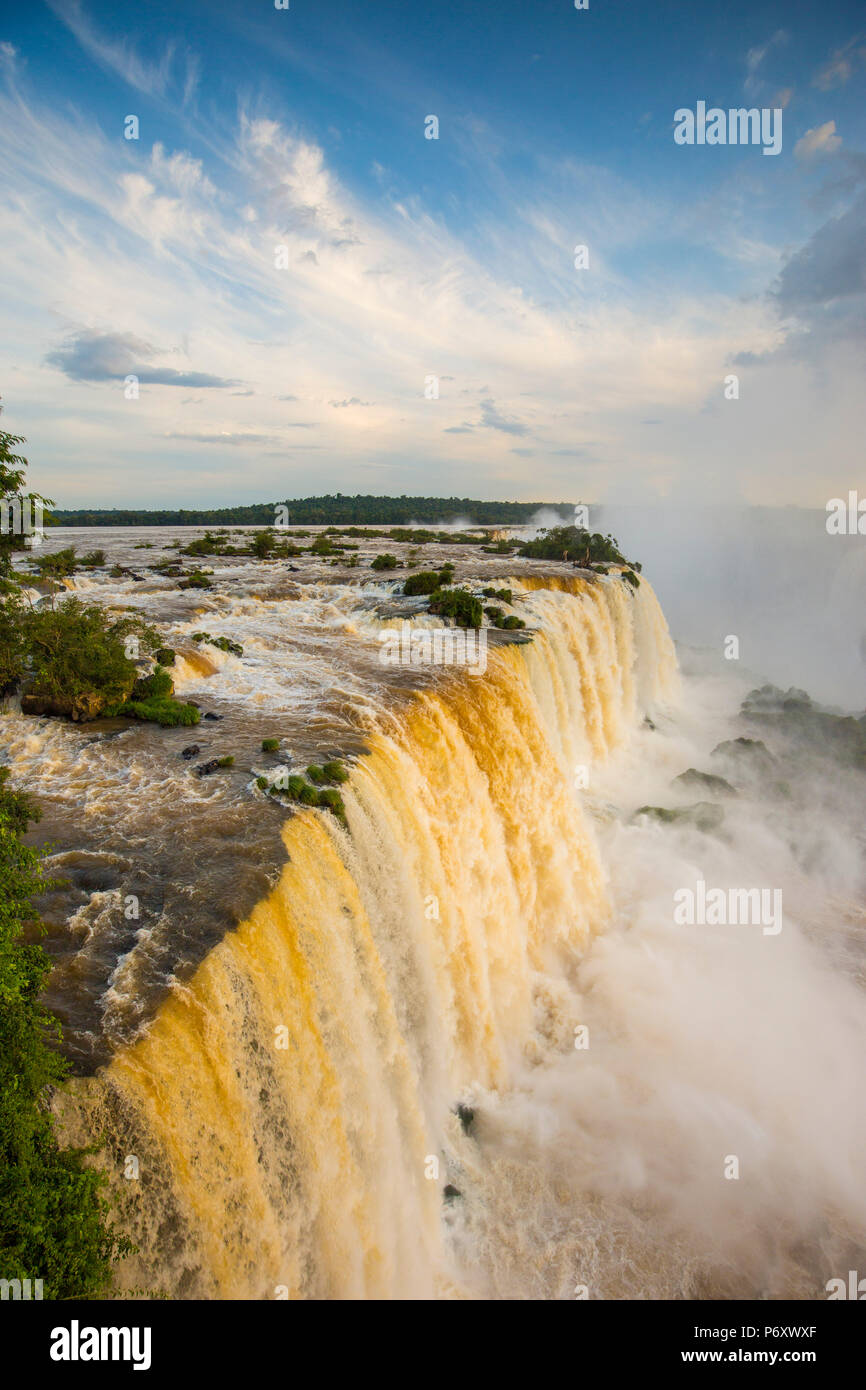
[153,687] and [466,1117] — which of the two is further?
[153,687]

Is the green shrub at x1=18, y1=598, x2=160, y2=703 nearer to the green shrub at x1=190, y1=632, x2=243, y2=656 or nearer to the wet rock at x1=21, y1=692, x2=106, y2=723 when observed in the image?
the wet rock at x1=21, y1=692, x2=106, y2=723

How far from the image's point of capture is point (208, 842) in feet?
32.1

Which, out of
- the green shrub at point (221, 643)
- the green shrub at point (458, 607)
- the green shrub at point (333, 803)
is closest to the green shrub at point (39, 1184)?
the green shrub at point (333, 803)

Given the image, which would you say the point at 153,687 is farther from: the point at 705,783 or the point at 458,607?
the point at 705,783

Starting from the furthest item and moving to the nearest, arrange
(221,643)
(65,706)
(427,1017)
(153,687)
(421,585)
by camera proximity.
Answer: (421,585), (221,643), (153,687), (65,706), (427,1017)

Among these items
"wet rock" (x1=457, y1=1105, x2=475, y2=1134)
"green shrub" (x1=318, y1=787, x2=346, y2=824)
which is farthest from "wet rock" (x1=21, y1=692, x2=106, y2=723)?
"wet rock" (x1=457, y1=1105, x2=475, y2=1134)

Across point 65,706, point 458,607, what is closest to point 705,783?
point 458,607

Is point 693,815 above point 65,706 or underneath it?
underneath

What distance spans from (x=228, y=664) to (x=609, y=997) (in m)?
13.6

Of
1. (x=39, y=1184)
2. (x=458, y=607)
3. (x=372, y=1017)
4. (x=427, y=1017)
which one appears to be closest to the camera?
(x=39, y=1184)

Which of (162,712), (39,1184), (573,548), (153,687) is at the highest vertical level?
(573,548)
